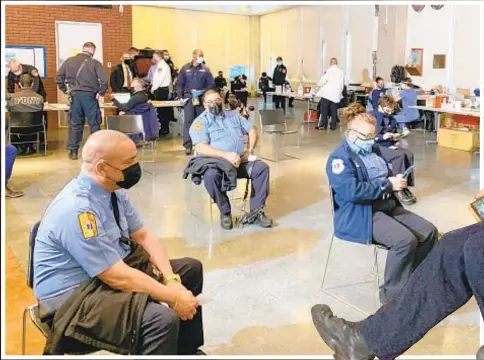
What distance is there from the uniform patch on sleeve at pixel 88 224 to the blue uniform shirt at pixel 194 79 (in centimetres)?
635

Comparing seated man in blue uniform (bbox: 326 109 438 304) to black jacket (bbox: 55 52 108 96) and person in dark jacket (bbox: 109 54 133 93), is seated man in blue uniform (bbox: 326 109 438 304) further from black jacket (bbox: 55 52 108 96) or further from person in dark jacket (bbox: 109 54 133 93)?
person in dark jacket (bbox: 109 54 133 93)

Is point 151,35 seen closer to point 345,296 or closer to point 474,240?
point 345,296

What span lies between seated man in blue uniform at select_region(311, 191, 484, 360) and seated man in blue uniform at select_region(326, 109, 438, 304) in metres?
0.90

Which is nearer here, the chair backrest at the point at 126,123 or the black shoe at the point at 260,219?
the black shoe at the point at 260,219

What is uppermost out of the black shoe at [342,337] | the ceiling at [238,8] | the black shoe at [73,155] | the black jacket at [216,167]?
the ceiling at [238,8]

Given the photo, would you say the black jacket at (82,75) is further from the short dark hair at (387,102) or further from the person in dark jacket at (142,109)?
Result: the short dark hair at (387,102)

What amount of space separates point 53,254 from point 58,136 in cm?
832

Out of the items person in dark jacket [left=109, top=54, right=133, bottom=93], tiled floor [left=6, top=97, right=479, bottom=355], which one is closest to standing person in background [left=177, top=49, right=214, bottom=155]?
tiled floor [left=6, top=97, right=479, bottom=355]

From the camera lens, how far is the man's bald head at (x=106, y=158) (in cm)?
210

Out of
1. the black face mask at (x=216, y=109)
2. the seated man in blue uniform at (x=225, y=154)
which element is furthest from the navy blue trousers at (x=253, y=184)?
the black face mask at (x=216, y=109)

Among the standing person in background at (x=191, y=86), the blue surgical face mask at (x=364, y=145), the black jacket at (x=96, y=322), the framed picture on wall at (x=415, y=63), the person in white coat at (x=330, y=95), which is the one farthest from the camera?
the framed picture on wall at (x=415, y=63)

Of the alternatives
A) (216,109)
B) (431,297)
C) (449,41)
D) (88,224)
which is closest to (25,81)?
(216,109)

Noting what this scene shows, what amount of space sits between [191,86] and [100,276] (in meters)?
6.44

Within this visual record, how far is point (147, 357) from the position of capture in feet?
6.64
